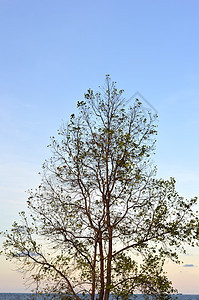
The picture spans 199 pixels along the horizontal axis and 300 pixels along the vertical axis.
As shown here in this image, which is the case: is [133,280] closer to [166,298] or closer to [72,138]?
[166,298]

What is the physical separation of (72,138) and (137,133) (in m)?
3.44

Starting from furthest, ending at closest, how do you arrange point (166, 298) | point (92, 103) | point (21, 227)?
1. point (92, 103)
2. point (21, 227)
3. point (166, 298)

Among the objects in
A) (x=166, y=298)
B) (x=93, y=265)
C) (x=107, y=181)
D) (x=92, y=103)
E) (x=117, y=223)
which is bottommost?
(x=166, y=298)

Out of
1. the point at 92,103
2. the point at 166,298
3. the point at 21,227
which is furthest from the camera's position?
the point at 92,103

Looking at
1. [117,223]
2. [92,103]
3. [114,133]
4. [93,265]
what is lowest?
[93,265]

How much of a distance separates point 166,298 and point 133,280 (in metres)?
1.75

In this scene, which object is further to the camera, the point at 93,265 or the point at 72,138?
the point at 72,138

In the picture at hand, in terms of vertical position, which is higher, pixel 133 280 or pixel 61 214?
pixel 61 214

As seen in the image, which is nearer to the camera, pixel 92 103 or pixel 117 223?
pixel 117 223

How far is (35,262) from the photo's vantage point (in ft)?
69.3

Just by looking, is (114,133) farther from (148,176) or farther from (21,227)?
(21,227)

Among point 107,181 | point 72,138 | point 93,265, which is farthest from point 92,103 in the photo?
point 93,265

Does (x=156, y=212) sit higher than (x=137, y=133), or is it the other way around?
(x=137, y=133)

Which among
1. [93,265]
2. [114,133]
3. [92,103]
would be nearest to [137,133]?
[114,133]
